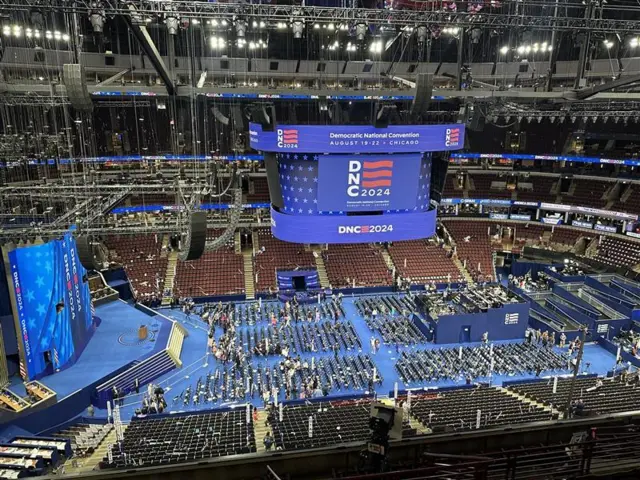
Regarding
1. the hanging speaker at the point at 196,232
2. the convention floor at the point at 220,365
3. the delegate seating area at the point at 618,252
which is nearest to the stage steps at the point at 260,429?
the convention floor at the point at 220,365

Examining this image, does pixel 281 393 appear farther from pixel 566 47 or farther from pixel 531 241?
pixel 566 47

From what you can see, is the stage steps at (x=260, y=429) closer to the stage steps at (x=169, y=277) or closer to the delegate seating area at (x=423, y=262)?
the stage steps at (x=169, y=277)

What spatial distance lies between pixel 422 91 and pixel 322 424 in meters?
9.98

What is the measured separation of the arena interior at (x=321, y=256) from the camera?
37.0 feet

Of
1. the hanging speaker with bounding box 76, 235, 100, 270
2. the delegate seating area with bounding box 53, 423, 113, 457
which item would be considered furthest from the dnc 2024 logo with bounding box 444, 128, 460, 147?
the delegate seating area with bounding box 53, 423, 113, 457

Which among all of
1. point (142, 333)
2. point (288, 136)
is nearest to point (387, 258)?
point (288, 136)

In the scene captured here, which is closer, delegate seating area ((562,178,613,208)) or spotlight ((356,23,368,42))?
spotlight ((356,23,368,42))

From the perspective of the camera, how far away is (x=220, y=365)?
1906 cm

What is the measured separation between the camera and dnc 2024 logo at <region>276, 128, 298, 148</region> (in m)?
Result: 16.8

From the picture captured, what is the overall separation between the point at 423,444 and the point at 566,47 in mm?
33286

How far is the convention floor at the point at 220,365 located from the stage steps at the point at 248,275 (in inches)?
157

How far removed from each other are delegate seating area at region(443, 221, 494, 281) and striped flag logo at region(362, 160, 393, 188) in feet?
46.7

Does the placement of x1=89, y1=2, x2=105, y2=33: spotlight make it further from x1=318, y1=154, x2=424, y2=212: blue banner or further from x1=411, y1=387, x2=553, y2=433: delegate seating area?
x1=411, y1=387, x2=553, y2=433: delegate seating area

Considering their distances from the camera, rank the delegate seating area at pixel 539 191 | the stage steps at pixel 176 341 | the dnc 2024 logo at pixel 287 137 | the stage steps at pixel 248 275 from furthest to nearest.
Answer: the delegate seating area at pixel 539 191 < the stage steps at pixel 248 275 < the stage steps at pixel 176 341 < the dnc 2024 logo at pixel 287 137
